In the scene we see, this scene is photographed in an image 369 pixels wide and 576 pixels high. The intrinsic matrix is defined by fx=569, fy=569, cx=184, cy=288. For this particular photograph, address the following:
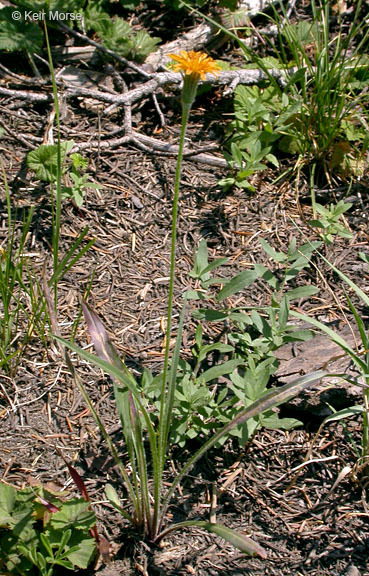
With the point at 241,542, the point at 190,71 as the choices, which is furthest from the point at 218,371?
the point at 190,71

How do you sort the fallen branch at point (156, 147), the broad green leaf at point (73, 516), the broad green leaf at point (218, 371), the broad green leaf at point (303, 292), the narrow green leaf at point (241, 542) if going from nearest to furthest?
1. the narrow green leaf at point (241, 542)
2. the broad green leaf at point (73, 516)
3. the broad green leaf at point (218, 371)
4. the broad green leaf at point (303, 292)
5. the fallen branch at point (156, 147)

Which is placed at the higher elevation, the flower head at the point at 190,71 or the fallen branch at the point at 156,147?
the flower head at the point at 190,71

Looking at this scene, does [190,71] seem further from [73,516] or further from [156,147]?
[156,147]

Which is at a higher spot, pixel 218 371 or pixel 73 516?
pixel 218 371

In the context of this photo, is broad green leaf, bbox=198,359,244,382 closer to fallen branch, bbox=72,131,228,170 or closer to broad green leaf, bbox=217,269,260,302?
broad green leaf, bbox=217,269,260,302

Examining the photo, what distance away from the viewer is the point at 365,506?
68.2 inches

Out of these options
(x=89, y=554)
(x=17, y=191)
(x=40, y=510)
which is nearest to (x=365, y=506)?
(x=89, y=554)

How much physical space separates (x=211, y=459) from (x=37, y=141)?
5.29 ft

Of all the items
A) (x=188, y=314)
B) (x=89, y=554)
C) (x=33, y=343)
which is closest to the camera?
(x=89, y=554)

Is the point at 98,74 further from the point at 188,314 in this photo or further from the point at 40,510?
the point at 40,510

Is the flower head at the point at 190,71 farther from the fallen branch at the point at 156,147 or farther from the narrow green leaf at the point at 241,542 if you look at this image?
the fallen branch at the point at 156,147

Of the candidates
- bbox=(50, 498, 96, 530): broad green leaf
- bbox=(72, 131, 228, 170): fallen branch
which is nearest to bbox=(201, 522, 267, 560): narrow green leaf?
bbox=(50, 498, 96, 530): broad green leaf

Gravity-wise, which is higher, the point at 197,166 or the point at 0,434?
the point at 197,166

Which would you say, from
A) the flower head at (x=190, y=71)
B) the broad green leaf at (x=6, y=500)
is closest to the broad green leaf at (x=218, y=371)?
the broad green leaf at (x=6, y=500)
